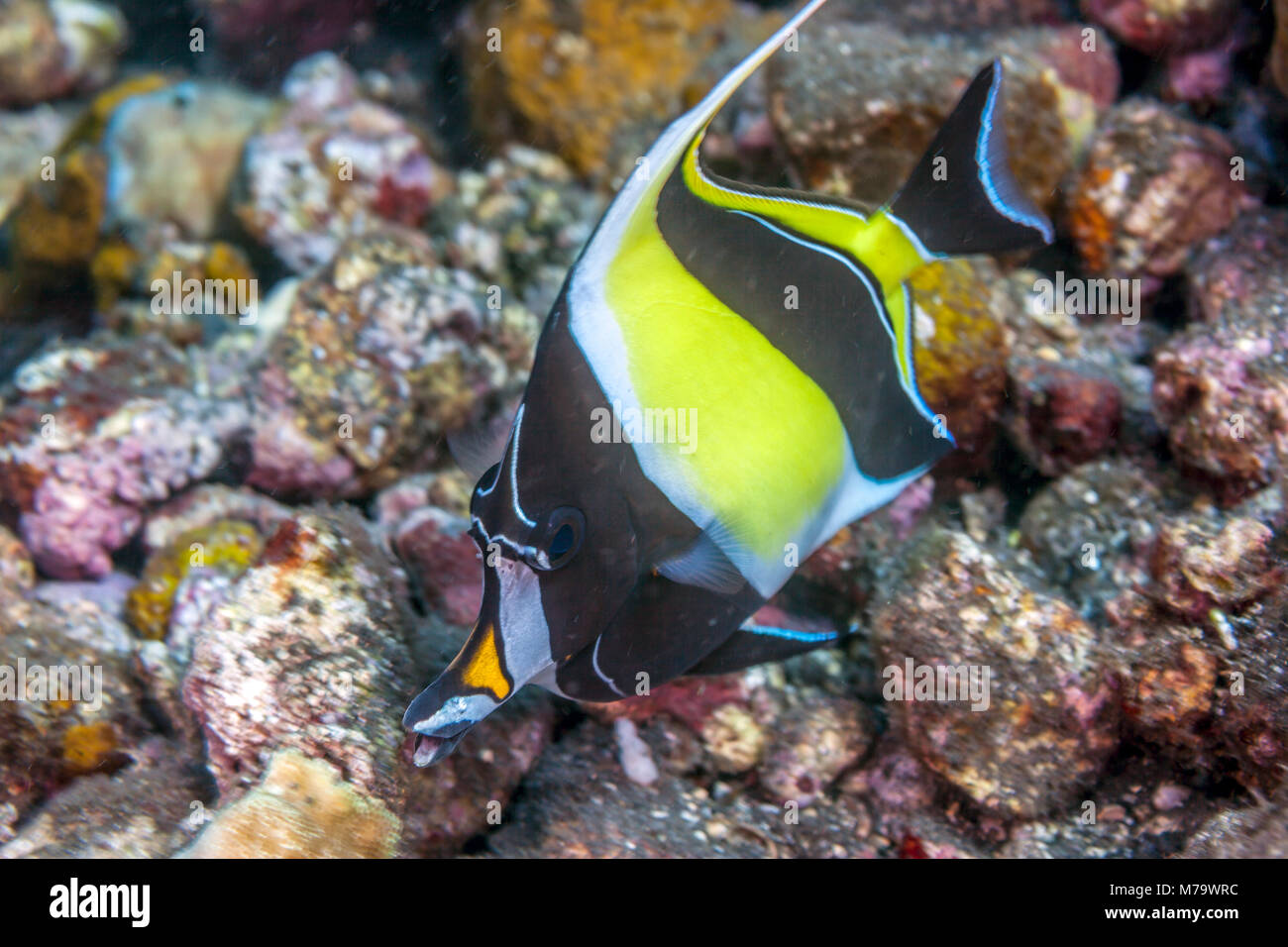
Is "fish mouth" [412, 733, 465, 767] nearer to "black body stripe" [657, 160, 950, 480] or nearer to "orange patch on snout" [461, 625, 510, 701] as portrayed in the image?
"orange patch on snout" [461, 625, 510, 701]

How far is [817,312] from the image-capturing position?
1874mm

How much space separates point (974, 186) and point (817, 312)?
0.45 meters

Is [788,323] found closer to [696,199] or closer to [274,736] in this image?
[696,199]

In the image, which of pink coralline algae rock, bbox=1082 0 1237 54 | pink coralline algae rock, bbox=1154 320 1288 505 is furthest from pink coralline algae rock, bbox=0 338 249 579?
pink coralline algae rock, bbox=1082 0 1237 54

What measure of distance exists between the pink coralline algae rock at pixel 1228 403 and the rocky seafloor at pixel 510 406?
1 centimetres

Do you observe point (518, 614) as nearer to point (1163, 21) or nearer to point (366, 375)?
point (366, 375)

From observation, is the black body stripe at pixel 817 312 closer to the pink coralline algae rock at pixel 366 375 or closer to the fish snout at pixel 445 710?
the fish snout at pixel 445 710

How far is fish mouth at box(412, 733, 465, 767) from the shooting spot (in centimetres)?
161

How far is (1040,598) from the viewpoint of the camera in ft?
7.66

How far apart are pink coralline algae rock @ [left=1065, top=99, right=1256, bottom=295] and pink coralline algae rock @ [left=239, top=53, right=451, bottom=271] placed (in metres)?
3.24

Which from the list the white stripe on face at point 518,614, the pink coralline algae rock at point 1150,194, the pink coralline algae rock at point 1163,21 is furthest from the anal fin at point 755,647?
the pink coralline algae rock at point 1163,21

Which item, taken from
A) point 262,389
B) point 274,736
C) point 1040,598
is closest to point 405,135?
point 262,389

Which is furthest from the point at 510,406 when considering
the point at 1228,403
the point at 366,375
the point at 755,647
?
the point at 1228,403

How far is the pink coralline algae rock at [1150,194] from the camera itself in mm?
3418
